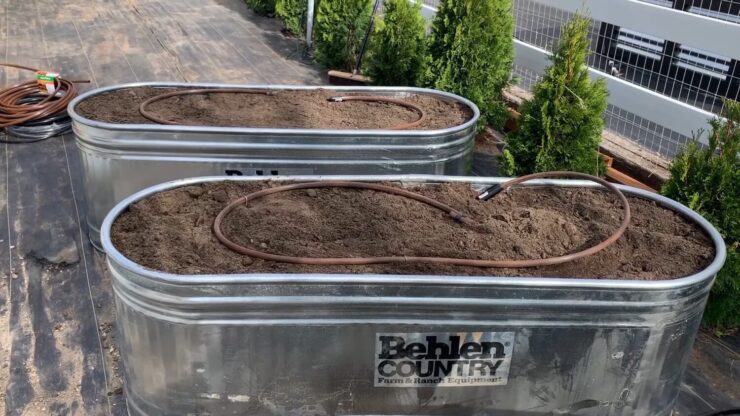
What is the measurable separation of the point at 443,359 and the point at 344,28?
245 inches

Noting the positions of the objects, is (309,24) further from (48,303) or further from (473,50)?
(48,303)

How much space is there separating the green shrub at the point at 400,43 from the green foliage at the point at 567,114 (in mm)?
2202

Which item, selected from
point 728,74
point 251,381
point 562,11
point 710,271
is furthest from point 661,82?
point 251,381

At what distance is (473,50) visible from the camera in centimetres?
566

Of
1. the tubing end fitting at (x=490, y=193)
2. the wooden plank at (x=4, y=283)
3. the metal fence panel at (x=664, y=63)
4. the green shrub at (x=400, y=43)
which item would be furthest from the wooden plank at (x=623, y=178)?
the wooden plank at (x=4, y=283)

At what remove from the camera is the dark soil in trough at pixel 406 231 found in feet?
9.15

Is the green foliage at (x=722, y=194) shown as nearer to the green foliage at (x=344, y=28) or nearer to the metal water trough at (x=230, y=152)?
the metal water trough at (x=230, y=152)

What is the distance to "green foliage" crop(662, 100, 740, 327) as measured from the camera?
11.5 feet

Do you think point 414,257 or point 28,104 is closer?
point 414,257

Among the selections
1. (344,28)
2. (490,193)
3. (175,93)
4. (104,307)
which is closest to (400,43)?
(344,28)

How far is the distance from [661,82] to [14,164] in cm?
558

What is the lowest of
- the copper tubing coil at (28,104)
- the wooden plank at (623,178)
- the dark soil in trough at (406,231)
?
the copper tubing coil at (28,104)

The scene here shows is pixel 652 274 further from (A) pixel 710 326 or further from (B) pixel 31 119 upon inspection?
(B) pixel 31 119

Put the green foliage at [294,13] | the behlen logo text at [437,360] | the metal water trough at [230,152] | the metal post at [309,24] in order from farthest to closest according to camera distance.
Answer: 1. the green foliage at [294,13]
2. the metal post at [309,24]
3. the metal water trough at [230,152]
4. the behlen logo text at [437,360]
